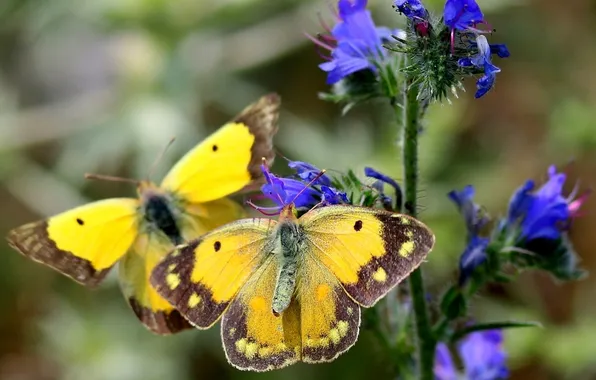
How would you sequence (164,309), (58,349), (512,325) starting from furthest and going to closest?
(58,349) → (164,309) → (512,325)

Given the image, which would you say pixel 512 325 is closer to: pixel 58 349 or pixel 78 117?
pixel 58 349

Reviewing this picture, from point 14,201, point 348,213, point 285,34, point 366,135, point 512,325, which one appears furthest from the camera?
point 14,201

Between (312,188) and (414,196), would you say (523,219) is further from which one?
(312,188)

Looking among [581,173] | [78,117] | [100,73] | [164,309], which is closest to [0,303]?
[78,117]

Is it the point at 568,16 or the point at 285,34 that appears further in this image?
the point at 568,16

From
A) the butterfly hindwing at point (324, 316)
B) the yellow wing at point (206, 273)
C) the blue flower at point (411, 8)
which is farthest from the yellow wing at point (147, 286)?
the blue flower at point (411, 8)
